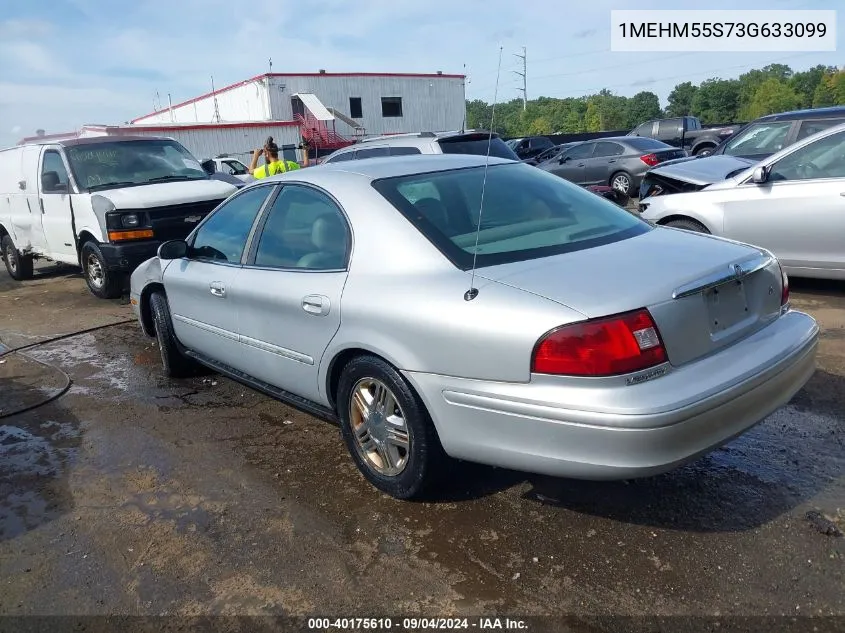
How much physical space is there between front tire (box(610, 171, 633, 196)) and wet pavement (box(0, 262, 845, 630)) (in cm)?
1133

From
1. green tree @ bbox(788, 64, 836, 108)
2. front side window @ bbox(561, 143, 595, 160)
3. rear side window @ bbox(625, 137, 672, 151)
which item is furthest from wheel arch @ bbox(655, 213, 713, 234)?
green tree @ bbox(788, 64, 836, 108)

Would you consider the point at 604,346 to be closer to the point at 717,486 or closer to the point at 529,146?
the point at 717,486

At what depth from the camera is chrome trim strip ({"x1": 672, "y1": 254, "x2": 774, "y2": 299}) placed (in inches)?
107

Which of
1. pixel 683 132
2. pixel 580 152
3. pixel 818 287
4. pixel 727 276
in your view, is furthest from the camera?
pixel 683 132

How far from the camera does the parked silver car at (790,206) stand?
6.04 meters

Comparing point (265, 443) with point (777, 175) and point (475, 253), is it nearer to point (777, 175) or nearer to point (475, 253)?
point (475, 253)

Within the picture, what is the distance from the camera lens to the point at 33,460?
4.15 metres

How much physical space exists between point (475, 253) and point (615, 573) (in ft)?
4.65

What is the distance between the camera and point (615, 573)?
2.74m

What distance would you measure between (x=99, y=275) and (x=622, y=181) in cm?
1117

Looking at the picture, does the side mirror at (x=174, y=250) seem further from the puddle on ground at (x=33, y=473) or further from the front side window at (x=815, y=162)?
the front side window at (x=815, y=162)

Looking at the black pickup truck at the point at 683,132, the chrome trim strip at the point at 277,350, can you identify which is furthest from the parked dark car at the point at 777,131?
the black pickup truck at the point at 683,132

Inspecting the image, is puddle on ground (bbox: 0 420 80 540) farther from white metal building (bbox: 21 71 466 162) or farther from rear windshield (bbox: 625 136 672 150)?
white metal building (bbox: 21 71 466 162)

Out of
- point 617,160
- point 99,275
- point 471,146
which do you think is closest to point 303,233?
Result: point 99,275
